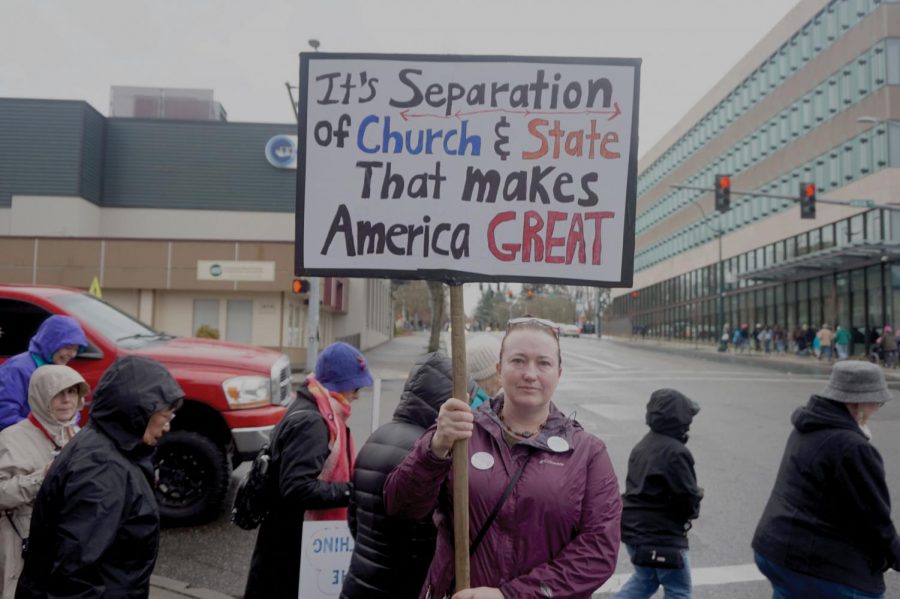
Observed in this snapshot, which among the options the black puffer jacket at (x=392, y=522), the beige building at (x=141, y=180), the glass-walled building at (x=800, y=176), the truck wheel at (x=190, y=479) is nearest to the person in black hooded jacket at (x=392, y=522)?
the black puffer jacket at (x=392, y=522)

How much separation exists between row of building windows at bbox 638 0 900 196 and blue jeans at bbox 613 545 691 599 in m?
37.6

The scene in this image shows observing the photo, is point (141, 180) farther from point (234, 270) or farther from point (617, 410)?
point (617, 410)

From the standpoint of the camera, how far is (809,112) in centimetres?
3994

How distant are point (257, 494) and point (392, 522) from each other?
94cm

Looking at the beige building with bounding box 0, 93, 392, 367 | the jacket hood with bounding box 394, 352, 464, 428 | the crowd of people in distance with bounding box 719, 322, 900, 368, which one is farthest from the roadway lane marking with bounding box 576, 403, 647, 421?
the crowd of people in distance with bounding box 719, 322, 900, 368

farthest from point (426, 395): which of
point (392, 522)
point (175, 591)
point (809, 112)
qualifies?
point (809, 112)

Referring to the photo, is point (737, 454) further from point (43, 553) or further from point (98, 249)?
point (98, 249)

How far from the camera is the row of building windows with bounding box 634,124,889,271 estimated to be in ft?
109

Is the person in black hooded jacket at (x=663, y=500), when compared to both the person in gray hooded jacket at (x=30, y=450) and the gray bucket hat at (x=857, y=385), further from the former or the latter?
the person in gray hooded jacket at (x=30, y=450)

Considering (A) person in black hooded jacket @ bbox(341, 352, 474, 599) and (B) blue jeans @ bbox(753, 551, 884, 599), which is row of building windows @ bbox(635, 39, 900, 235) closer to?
(B) blue jeans @ bbox(753, 551, 884, 599)

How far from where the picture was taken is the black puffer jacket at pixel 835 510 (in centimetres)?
309

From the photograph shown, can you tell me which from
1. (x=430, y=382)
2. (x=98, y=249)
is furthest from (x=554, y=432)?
(x=98, y=249)

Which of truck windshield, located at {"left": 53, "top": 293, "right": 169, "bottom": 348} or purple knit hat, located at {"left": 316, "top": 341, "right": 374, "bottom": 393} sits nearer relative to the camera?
purple knit hat, located at {"left": 316, "top": 341, "right": 374, "bottom": 393}

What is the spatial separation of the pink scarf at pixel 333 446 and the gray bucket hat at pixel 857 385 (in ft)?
7.57
